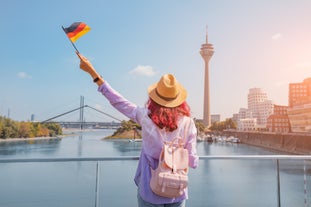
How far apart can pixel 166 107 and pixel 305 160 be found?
5.38ft

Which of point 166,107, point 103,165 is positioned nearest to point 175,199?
point 166,107

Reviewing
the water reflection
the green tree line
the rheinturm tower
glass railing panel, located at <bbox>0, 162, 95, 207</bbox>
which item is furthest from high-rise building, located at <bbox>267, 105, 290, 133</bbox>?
glass railing panel, located at <bbox>0, 162, 95, 207</bbox>

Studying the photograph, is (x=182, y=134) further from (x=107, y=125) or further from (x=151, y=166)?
(x=107, y=125)

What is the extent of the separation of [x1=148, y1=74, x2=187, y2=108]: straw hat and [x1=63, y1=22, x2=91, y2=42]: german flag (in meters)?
0.44

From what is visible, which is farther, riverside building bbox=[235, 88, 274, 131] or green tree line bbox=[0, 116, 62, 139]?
riverside building bbox=[235, 88, 274, 131]

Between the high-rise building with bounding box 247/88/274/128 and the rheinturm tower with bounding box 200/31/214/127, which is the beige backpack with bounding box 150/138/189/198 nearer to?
the high-rise building with bounding box 247/88/274/128

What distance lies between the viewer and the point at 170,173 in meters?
1.12

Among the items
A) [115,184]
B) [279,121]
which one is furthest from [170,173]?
[279,121]

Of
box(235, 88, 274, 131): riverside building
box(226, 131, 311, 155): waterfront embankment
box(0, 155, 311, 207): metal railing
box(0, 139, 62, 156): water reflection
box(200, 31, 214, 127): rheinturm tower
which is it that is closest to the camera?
box(0, 155, 311, 207): metal railing

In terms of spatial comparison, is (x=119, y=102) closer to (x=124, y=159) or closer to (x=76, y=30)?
(x=76, y=30)

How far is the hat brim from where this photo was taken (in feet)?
3.81

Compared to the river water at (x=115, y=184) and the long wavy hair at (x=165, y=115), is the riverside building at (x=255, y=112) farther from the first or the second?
the long wavy hair at (x=165, y=115)

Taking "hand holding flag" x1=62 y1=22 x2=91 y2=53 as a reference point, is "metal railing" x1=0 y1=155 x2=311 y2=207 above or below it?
below

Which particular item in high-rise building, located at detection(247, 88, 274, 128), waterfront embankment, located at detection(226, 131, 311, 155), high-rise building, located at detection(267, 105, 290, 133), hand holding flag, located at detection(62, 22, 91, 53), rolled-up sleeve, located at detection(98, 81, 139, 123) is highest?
high-rise building, located at detection(247, 88, 274, 128)
